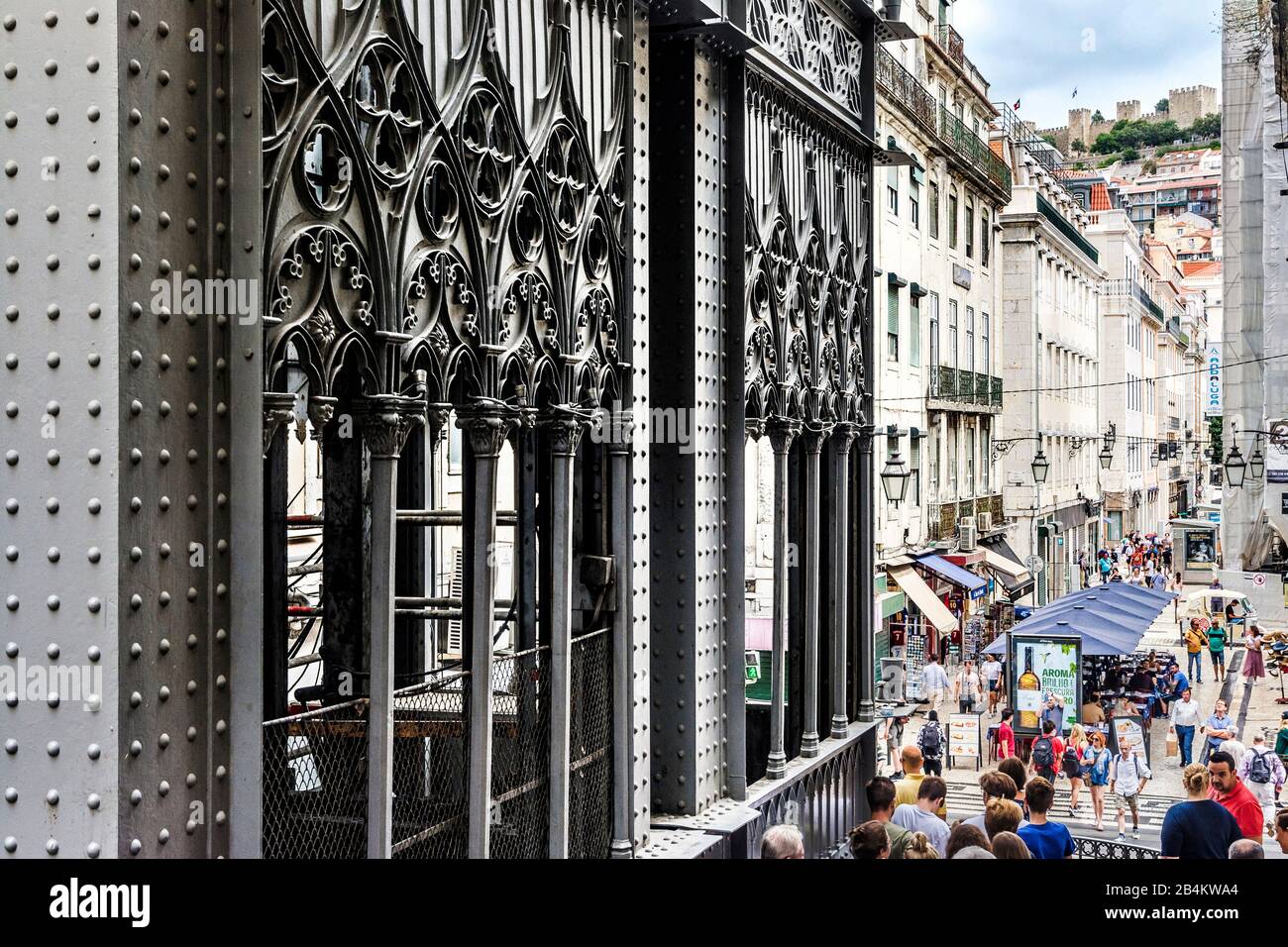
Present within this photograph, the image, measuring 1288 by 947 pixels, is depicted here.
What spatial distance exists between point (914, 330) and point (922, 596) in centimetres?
657

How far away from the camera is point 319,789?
578 centimetres

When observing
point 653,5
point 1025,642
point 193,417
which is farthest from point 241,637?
point 1025,642

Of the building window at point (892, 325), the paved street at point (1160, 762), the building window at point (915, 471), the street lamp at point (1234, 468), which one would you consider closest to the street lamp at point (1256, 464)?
the street lamp at point (1234, 468)

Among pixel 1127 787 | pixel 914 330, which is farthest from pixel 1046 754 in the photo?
pixel 914 330

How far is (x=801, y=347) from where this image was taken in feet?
30.2

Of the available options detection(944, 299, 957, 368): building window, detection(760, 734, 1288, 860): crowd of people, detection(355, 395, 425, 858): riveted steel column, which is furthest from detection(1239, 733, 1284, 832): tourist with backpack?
detection(944, 299, 957, 368): building window

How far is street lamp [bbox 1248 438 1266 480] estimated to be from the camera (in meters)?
22.1

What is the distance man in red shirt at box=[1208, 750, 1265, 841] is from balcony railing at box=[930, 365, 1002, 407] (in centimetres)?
2284

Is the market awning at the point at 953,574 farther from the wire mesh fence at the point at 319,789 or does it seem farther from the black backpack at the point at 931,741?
the wire mesh fence at the point at 319,789

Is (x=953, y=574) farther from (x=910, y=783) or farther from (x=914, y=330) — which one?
(x=910, y=783)

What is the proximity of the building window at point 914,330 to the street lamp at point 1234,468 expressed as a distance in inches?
340

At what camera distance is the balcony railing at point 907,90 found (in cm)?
2734

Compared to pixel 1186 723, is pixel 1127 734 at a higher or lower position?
higher

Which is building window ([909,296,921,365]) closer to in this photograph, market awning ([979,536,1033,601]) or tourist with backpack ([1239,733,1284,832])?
market awning ([979,536,1033,601])
